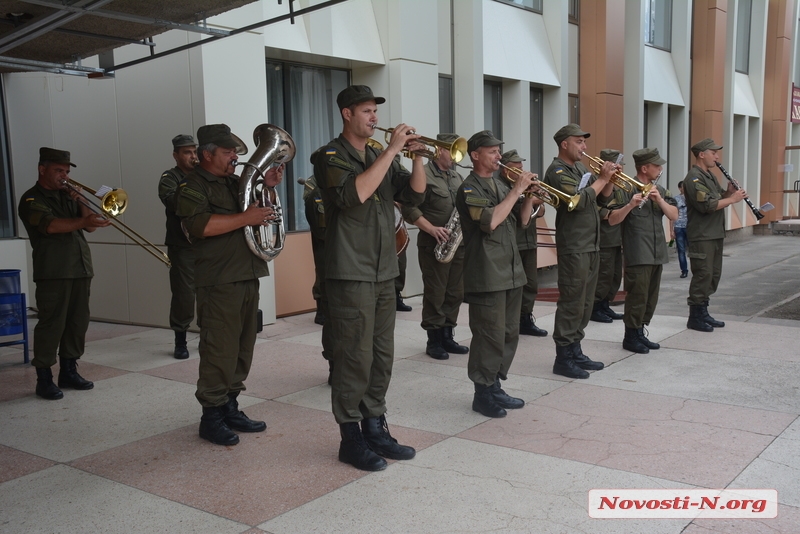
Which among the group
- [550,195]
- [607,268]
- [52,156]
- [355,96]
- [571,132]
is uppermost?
[355,96]

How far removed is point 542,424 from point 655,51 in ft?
49.1

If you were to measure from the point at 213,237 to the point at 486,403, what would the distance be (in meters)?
2.22

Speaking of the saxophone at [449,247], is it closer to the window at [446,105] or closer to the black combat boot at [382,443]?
the black combat boot at [382,443]

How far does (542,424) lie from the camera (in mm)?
5219

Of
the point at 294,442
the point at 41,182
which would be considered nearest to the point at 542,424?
the point at 294,442

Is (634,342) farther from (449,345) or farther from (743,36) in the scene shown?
(743,36)

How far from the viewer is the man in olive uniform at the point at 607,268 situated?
8457mm

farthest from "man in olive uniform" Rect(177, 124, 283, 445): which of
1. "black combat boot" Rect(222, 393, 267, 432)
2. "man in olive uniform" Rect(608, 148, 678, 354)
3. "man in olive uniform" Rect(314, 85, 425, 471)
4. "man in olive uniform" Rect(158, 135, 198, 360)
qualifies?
"man in olive uniform" Rect(608, 148, 678, 354)

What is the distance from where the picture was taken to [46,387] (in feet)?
19.9

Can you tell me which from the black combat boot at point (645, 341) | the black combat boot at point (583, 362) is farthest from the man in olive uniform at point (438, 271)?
the black combat boot at point (645, 341)

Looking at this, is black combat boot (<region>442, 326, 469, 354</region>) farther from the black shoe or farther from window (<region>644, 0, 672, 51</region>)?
window (<region>644, 0, 672, 51</region>)

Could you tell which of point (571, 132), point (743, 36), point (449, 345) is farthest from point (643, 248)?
point (743, 36)

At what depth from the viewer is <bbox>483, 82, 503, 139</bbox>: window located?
12891 mm

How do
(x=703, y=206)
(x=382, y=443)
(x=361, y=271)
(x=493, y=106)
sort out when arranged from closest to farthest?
(x=361, y=271) → (x=382, y=443) → (x=703, y=206) → (x=493, y=106)
